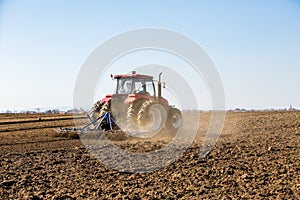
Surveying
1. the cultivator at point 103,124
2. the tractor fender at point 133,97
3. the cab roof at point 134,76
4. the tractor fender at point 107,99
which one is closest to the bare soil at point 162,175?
the cultivator at point 103,124

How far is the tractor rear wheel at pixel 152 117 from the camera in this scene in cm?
1086

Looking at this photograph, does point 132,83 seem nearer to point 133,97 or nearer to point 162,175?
point 133,97

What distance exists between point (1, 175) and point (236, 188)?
3.58m

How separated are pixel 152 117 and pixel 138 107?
20.8 inches

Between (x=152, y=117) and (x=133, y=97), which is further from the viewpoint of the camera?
(x=133, y=97)

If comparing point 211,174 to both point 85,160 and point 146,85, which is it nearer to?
point 85,160

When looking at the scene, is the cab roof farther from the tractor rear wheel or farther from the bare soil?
the bare soil

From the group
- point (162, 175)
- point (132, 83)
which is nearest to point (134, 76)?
point (132, 83)

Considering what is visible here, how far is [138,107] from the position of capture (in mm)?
11305

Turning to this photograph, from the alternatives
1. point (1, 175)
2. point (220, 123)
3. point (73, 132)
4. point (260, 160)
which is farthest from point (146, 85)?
point (1, 175)

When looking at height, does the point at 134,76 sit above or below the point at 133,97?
above

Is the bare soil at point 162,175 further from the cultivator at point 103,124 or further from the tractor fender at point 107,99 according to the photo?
the tractor fender at point 107,99

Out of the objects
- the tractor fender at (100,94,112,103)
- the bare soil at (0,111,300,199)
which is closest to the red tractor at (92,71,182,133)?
the tractor fender at (100,94,112,103)

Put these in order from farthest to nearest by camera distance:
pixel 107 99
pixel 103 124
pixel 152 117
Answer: pixel 107 99
pixel 103 124
pixel 152 117
